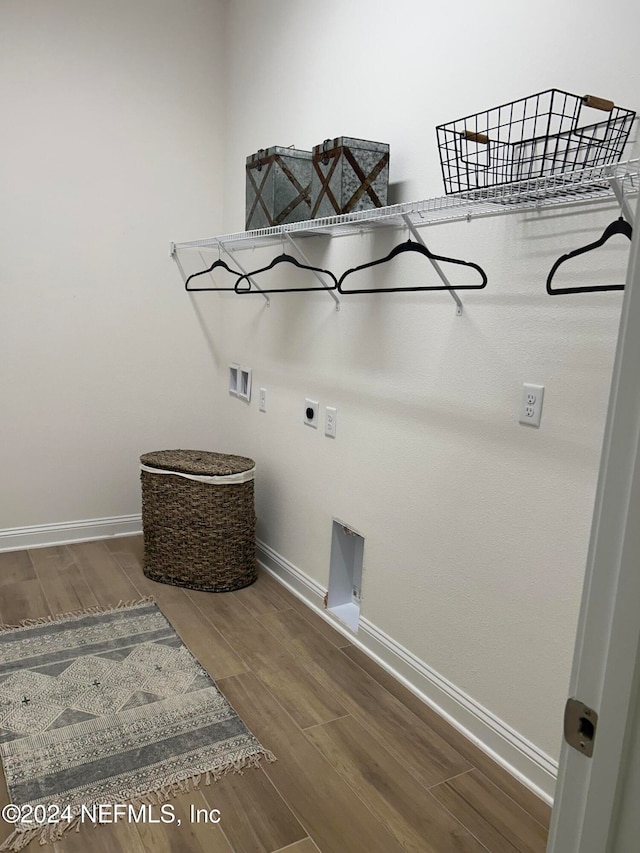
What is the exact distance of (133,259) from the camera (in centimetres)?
350

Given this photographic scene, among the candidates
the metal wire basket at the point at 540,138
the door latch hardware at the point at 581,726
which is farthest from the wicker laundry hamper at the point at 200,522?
the door latch hardware at the point at 581,726

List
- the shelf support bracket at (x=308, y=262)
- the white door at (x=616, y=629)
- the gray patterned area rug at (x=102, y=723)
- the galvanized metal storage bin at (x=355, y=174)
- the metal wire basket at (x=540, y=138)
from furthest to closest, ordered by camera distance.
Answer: the shelf support bracket at (x=308, y=262) < the galvanized metal storage bin at (x=355, y=174) < the gray patterned area rug at (x=102, y=723) < the metal wire basket at (x=540, y=138) < the white door at (x=616, y=629)

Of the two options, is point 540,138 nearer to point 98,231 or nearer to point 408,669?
point 408,669

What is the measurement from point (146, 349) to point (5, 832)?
94.5 inches

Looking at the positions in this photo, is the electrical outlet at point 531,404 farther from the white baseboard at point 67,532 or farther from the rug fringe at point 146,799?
the white baseboard at point 67,532

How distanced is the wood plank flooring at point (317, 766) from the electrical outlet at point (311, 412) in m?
0.80

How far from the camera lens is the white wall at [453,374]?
1.74 meters

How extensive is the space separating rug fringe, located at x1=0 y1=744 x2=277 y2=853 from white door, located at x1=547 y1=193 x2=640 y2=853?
1.35 metres

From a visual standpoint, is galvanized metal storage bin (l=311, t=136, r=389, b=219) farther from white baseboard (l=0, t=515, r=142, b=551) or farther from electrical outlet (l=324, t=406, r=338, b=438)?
white baseboard (l=0, t=515, r=142, b=551)

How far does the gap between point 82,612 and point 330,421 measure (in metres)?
1.27

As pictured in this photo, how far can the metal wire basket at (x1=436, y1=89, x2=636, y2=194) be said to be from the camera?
1560mm

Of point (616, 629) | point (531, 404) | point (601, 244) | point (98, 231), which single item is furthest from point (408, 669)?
point (98, 231)

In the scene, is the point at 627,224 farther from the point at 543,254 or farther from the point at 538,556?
the point at 538,556

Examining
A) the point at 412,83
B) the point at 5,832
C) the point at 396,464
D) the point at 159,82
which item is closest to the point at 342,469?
the point at 396,464
